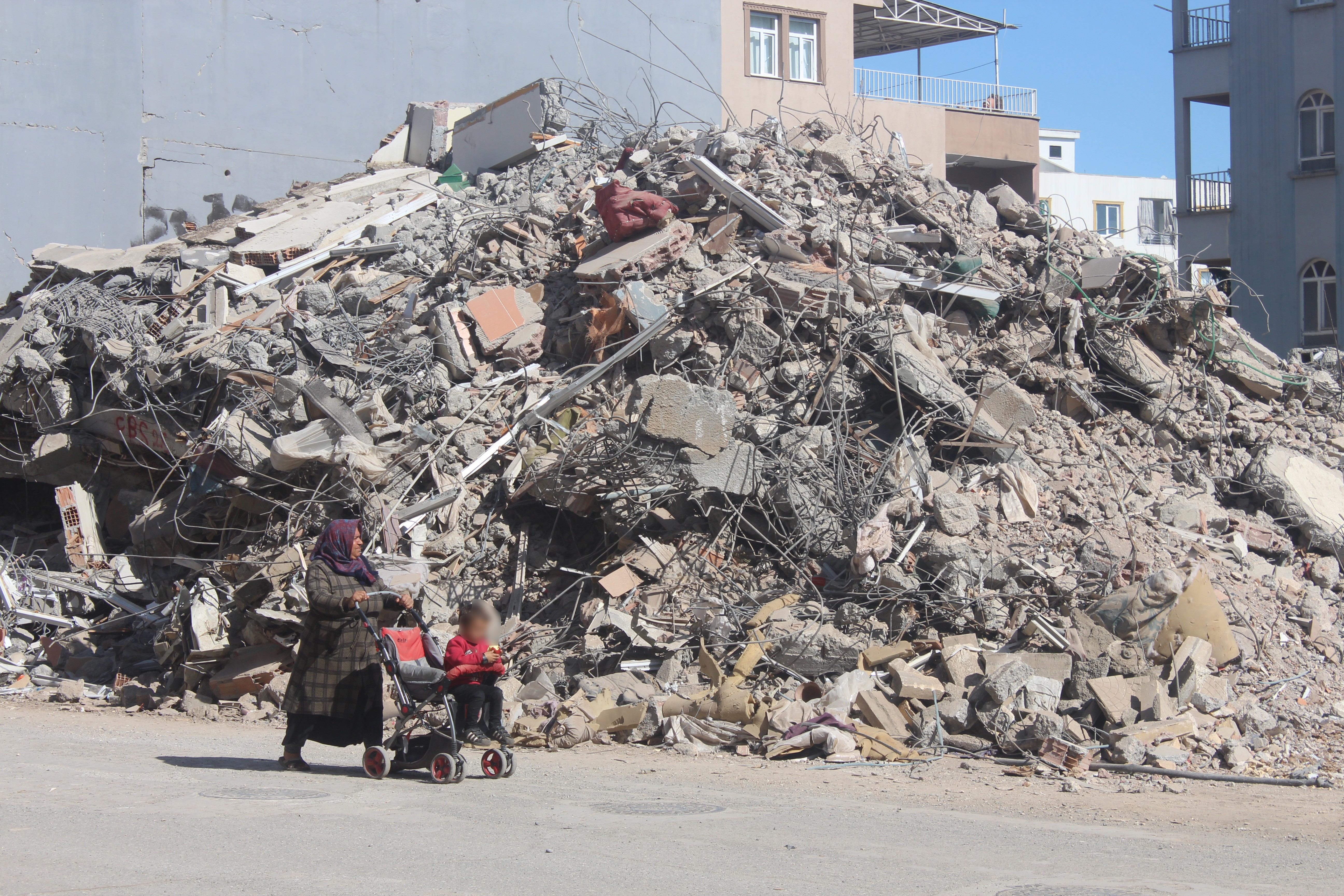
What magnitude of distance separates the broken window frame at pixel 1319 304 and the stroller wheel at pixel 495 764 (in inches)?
885

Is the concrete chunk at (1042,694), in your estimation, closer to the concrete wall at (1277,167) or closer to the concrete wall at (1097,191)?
the concrete wall at (1277,167)

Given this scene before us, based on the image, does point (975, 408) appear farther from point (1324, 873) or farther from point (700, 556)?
point (1324, 873)

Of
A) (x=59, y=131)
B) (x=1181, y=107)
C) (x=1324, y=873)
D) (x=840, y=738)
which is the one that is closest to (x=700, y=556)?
(x=840, y=738)

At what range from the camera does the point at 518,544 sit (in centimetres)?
895

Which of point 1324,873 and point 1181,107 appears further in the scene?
point 1181,107

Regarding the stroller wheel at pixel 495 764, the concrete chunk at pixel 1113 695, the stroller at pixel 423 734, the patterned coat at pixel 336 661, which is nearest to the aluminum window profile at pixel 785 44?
the concrete chunk at pixel 1113 695

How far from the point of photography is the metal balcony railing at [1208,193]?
997 inches

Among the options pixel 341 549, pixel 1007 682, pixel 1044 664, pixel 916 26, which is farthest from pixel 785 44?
pixel 341 549

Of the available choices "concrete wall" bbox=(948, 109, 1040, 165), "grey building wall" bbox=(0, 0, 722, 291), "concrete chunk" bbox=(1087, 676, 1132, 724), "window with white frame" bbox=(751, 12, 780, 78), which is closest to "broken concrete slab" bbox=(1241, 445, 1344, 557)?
"concrete chunk" bbox=(1087, 676, 1132, 724)

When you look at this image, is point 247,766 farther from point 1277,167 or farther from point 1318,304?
point 1277,167

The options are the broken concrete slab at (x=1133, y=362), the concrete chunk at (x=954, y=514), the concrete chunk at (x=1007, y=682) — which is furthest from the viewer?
the broken concrete slab at (x=1133, y=362)

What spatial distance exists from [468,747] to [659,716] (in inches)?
48.8

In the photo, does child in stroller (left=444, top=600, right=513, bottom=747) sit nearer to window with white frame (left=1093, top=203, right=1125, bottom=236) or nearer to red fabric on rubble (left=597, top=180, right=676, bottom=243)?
red fabric on rubble (left=597, top=180, right=676, bottom=243)

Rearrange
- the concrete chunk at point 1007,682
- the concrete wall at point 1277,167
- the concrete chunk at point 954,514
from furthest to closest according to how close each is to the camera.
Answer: the concrete wall at point 1277,167 → the concrete chunk at point 954,514 → the concrete chunk at point 1007,682
